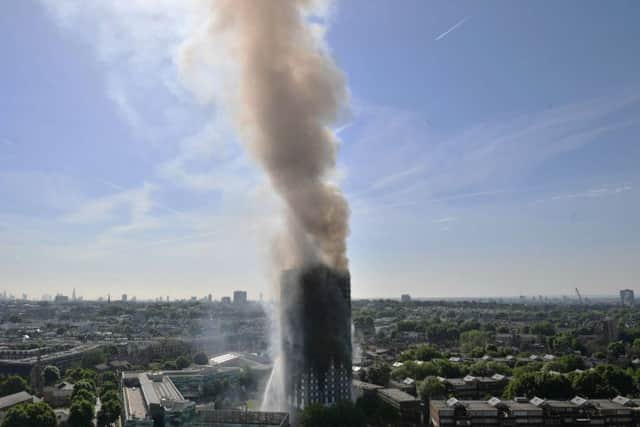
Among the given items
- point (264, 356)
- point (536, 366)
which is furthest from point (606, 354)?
point (264, 356)

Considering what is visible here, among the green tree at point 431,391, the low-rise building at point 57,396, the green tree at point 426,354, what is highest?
the green tree at point 426,354

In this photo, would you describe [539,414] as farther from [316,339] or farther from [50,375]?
[50,375]

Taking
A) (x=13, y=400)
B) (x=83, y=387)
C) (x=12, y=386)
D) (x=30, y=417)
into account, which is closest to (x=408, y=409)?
(x=30, y=417)

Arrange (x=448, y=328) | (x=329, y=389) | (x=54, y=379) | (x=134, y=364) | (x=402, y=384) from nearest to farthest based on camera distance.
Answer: (x=329, y=389) → (x=402, y=384) → (x=54, y=379) → (x=134, y=364) → (x=448, y=328)

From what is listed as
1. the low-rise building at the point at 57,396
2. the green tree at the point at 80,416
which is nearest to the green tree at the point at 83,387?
the low-rise building at the point at 57,396

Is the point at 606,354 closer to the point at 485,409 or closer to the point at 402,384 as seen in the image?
the point at 402,384

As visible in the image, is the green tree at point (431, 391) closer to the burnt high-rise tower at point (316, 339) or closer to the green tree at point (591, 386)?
the green tree at point (591, 386)
